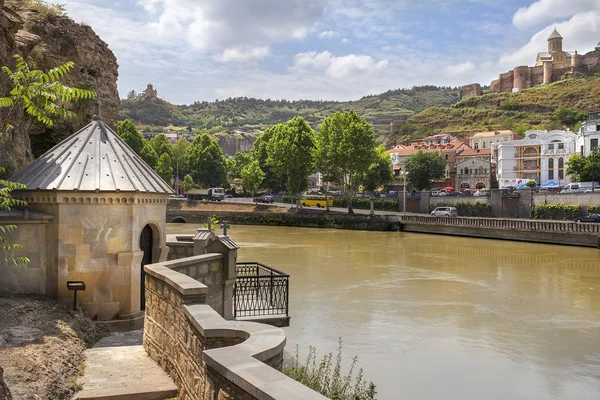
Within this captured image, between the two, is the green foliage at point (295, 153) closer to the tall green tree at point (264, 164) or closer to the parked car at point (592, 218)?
the tall green tree at point (264, 164)

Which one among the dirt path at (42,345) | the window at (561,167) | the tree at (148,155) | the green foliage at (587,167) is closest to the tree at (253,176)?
the tree at (148,155)

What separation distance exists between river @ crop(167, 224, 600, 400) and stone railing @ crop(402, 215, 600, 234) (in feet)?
10.2

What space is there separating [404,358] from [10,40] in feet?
67.0

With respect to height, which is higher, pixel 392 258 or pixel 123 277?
pixel 123 277

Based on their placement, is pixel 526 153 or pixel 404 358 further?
pixel 526 153

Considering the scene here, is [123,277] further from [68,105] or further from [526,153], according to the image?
[526,153]

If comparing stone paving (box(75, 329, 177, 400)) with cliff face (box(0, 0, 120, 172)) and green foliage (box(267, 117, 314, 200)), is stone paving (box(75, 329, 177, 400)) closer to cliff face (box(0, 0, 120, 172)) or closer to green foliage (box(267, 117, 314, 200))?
cliff face (box(0, 0, 120, 172))

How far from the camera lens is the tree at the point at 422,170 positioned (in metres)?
81.2

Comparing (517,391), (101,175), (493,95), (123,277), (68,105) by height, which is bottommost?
(517,391)

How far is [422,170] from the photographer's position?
3196 inches

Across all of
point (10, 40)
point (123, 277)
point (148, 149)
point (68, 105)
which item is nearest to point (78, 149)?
point (123, 277)

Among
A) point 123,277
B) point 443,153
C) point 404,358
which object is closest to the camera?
point 123,277

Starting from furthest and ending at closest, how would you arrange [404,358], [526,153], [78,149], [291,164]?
[526,153] → [291,164] → [404,358] → [78,149]

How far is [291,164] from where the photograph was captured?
222 ft
